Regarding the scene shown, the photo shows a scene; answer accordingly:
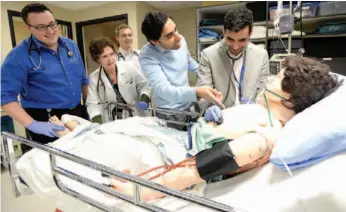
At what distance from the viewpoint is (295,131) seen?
2.42 feet

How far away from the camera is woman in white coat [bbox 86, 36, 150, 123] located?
1824mm

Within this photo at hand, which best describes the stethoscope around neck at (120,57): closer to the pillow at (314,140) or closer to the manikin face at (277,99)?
the manikin face at (277,99)

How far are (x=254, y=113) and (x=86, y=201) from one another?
0.72 meters

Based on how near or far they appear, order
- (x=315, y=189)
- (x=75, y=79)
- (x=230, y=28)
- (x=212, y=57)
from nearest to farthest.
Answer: (x=315, y=189), (x=230, y=28), (x=212, y=57), (x=75, y=79)

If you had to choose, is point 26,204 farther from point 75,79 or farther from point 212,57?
point 212,57

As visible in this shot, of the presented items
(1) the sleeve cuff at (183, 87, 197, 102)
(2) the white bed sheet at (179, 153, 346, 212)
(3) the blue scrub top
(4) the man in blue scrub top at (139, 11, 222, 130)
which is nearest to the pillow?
(2) the white bed sheet at (179, 153, 346, 212)

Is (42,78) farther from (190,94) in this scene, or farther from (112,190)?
(112,190)

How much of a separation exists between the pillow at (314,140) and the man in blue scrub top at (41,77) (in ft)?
4.09

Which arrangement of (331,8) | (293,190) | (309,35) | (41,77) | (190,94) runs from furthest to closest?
1. (309,35)
2. (331,8)
3. (41,77)
4. (190,94)
5. (293,190)

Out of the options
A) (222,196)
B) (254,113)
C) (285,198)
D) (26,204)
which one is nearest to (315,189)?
(285,198)

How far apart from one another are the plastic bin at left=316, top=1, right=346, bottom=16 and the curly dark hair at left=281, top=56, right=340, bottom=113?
1992 millimetres

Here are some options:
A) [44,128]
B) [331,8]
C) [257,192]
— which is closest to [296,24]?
[331,8]

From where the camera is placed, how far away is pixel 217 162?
2.46 feet

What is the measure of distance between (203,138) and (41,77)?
116 cm
